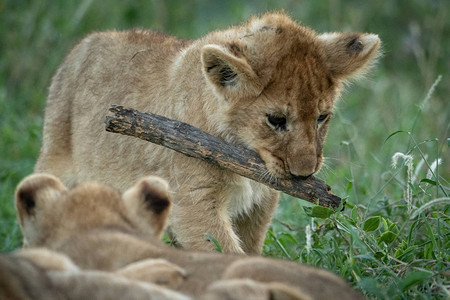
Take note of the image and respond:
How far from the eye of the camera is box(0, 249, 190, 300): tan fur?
9.57 feet

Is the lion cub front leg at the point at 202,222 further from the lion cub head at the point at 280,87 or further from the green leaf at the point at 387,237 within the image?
the green leaf at the point at 387,237

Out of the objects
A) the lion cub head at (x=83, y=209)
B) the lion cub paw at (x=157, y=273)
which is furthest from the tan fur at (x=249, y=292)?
the lion cub head at (x=83, y=209)

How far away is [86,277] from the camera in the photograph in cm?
305

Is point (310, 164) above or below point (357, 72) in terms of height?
below

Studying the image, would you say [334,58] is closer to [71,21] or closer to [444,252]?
[444,252]

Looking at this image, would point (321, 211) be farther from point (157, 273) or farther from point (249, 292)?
point (249, 292)

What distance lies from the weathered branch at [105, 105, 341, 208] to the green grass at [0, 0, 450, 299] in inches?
9.4

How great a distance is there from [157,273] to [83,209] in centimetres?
67

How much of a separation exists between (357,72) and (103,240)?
271 centimetres

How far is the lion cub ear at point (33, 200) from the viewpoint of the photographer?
12.6 ft

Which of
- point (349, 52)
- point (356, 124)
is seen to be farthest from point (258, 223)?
point (356, 124)

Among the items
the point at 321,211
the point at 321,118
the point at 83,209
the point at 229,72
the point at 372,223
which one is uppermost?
the point at 229,72

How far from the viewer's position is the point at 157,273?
3281 millimetres

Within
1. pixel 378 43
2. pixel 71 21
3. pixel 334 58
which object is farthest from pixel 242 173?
pixel 71 21
